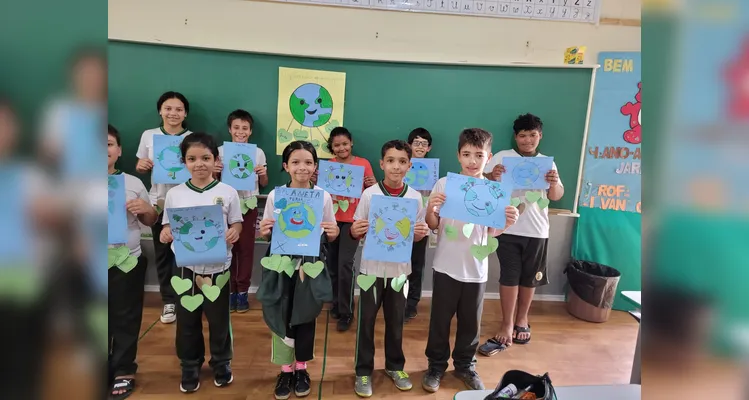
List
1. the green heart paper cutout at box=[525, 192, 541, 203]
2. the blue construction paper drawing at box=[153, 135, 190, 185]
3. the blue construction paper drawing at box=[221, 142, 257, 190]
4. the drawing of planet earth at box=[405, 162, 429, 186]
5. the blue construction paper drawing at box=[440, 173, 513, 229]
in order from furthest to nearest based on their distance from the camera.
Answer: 1. the drawing of planet earth at box=[405, 162, 429, 186]
2. the blue construction paper drawing at box=[221, 142, 257, 190]
3. the blue construction paper drawing at box=[153, 135, 190, 185]
4. the green heart paper cutout at box=[525, 192, 541, 203]
5. the blue construction paper drawing at box=[440, 173, 513, 229]

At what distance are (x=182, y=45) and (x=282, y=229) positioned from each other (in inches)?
74.5

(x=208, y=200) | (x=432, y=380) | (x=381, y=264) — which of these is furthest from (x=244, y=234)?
(x=432, y=380)

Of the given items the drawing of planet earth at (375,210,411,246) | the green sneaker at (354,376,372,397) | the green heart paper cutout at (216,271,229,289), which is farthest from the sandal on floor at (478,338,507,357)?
the green heart paper cutout at (216,271,229,289)

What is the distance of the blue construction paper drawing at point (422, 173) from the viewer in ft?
8.95

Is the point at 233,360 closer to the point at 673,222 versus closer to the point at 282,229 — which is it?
the point at 282,229

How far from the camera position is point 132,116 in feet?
9.12

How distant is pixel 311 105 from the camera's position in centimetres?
287

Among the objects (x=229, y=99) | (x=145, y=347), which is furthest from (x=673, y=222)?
(x=229, y=99)

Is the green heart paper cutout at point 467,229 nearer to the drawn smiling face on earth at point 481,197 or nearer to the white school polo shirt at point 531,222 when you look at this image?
the drawn smiling face on earth at point 481,197

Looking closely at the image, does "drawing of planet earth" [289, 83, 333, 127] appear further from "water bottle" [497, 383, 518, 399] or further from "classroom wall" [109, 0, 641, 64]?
"water bottle" [497, 383, 518, 399]

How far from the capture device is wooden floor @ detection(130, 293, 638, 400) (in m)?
2.01

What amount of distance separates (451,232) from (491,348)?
1.06 m

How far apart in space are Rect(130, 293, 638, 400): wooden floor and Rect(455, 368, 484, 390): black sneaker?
44 millimetres

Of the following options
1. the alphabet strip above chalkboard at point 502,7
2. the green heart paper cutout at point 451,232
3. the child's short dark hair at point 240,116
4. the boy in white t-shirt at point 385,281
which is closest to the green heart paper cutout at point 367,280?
the boy in white t-shirt at point 385,281
